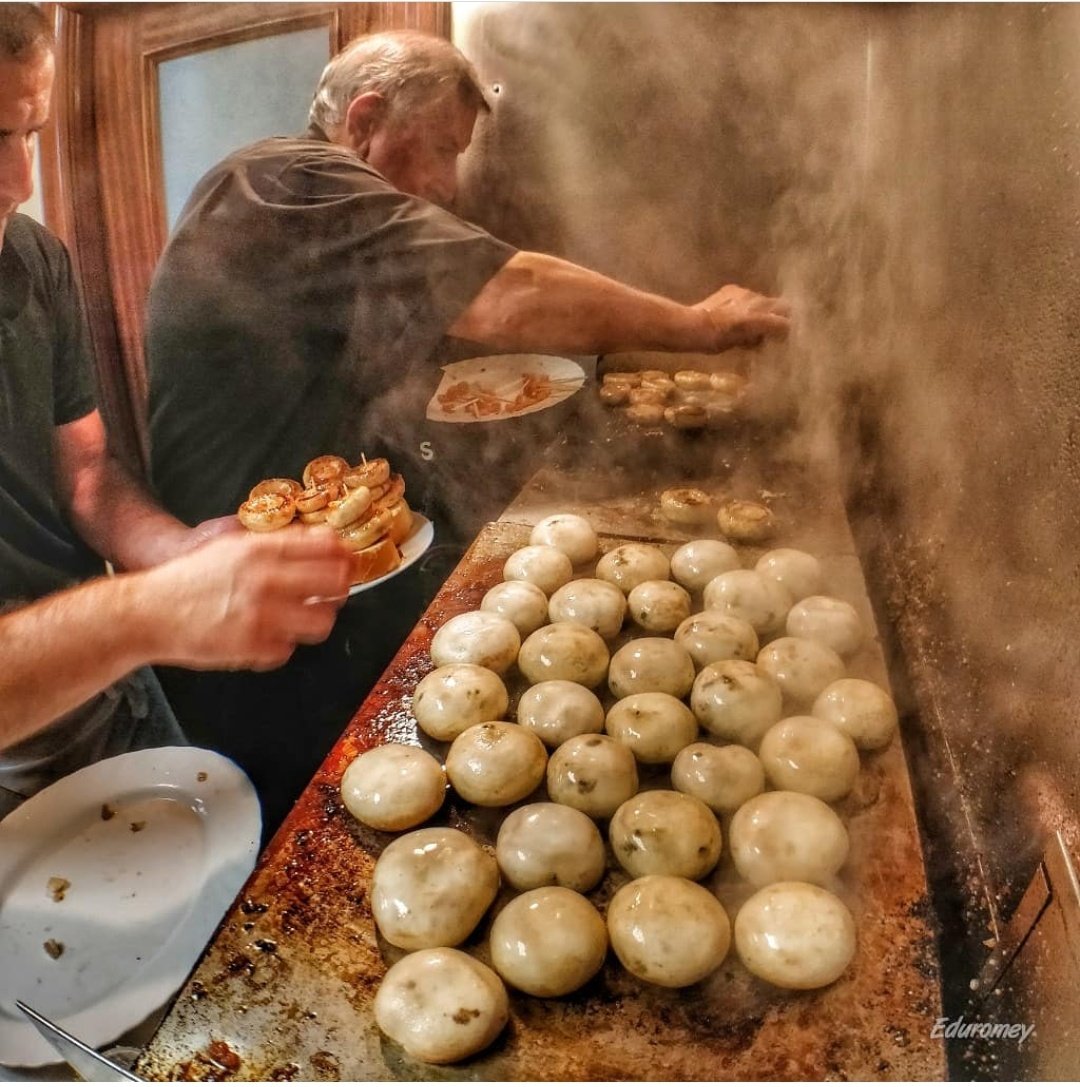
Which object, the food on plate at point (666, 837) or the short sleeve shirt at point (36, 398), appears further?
the food on plate at point (666, 837)

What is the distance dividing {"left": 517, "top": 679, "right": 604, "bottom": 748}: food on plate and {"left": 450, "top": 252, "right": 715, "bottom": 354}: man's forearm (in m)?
0.60

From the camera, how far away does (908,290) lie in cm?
171

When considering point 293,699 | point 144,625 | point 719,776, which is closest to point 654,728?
point 719,776

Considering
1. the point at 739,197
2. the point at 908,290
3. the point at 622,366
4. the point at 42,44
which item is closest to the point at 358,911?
the point at 622,366

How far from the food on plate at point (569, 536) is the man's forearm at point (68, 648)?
994mm

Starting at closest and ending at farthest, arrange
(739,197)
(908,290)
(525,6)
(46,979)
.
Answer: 1. (46,979)
2. (525,6)
3. (739,197)
4. (908,290)

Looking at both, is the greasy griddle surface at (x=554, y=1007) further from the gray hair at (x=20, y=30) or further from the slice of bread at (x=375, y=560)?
the gray hair at (x=20, y=30)

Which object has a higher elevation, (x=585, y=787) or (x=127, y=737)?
(x=127, y=737)

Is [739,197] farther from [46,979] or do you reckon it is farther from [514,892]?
[46,979]

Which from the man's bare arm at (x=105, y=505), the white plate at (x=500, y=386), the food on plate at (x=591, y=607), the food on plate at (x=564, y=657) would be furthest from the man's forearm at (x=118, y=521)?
the food on plate at (x=591, y=607)

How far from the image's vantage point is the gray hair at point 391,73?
1.19 meters

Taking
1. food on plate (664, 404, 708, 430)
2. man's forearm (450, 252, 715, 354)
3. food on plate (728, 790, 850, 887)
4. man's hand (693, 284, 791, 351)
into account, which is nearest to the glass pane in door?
man's forearm (450, 252, 715, 354)

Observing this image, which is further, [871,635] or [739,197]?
[871,635]

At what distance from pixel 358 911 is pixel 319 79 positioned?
1197 millimetres
